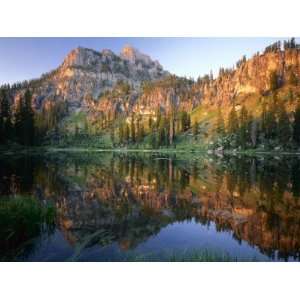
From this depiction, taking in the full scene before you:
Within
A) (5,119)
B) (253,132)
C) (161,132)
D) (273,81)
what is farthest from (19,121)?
(273,81)

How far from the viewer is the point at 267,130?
59.1m

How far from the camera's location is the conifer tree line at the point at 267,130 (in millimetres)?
52094

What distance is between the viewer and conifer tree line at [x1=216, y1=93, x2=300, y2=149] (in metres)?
52.1

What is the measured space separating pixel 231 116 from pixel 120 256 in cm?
6612

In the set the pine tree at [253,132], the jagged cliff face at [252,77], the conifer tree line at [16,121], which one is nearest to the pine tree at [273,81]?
the jagged cliff face at [252,77]

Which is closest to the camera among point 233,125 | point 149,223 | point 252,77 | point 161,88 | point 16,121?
point 149,223

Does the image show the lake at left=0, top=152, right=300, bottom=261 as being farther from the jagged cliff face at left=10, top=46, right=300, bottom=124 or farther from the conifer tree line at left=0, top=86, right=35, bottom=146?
the jagged cliff face at left=10, top=46, right=300, bottom=124

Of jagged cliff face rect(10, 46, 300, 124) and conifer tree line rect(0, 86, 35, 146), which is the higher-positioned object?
jagged cliff face rect(10, 46, 300, 124)

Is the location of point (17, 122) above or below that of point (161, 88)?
below

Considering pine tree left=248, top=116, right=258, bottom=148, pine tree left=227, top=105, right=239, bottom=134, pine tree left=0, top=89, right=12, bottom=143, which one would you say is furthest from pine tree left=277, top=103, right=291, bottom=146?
pine tree left=0, top=89, right=12, bottom=143

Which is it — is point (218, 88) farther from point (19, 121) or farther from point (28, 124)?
point (19, 121)

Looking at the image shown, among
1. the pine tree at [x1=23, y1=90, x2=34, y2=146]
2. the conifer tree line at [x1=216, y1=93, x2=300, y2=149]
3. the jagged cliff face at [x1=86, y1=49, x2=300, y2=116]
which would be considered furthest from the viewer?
the jagged cliff face at [x1=86, y1=49, x2=300, y2=116]

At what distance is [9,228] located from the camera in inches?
305
